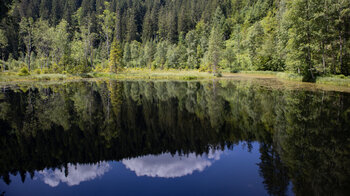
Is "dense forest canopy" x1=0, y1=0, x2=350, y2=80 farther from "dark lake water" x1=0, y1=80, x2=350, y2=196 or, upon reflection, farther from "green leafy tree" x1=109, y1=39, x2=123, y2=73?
"dark lake water" x1=0, y1=80, x2=350, y2=196

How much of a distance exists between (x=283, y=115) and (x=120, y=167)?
965cm

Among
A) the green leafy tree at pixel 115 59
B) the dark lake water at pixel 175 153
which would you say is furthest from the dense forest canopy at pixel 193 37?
the dark lake water at pixel 175 153

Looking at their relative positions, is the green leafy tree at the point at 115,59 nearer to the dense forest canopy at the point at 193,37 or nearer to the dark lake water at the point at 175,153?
the dense forest canopy at the point at 193,37

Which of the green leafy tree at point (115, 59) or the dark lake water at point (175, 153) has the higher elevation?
the green leafy tree at point (115, 59)

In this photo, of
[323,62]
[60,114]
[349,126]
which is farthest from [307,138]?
[323,62]

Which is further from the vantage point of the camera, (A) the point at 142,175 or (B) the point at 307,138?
(B) the point at 307,138

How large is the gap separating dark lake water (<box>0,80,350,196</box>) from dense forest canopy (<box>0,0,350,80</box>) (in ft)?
56.9

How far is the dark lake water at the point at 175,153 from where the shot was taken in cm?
536

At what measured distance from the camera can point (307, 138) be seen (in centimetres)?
833

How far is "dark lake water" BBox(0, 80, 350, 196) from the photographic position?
211 inches

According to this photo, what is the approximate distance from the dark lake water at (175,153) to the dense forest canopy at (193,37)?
1734 cm

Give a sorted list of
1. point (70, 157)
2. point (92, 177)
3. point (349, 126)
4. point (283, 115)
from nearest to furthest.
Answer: point (92, 177) < point (70, 157) < point (349, 126) < point (283, 115)

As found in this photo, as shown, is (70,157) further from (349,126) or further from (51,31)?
(51,31)

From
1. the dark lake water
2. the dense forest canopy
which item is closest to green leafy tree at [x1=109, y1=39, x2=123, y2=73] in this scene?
the dense forest canopy
